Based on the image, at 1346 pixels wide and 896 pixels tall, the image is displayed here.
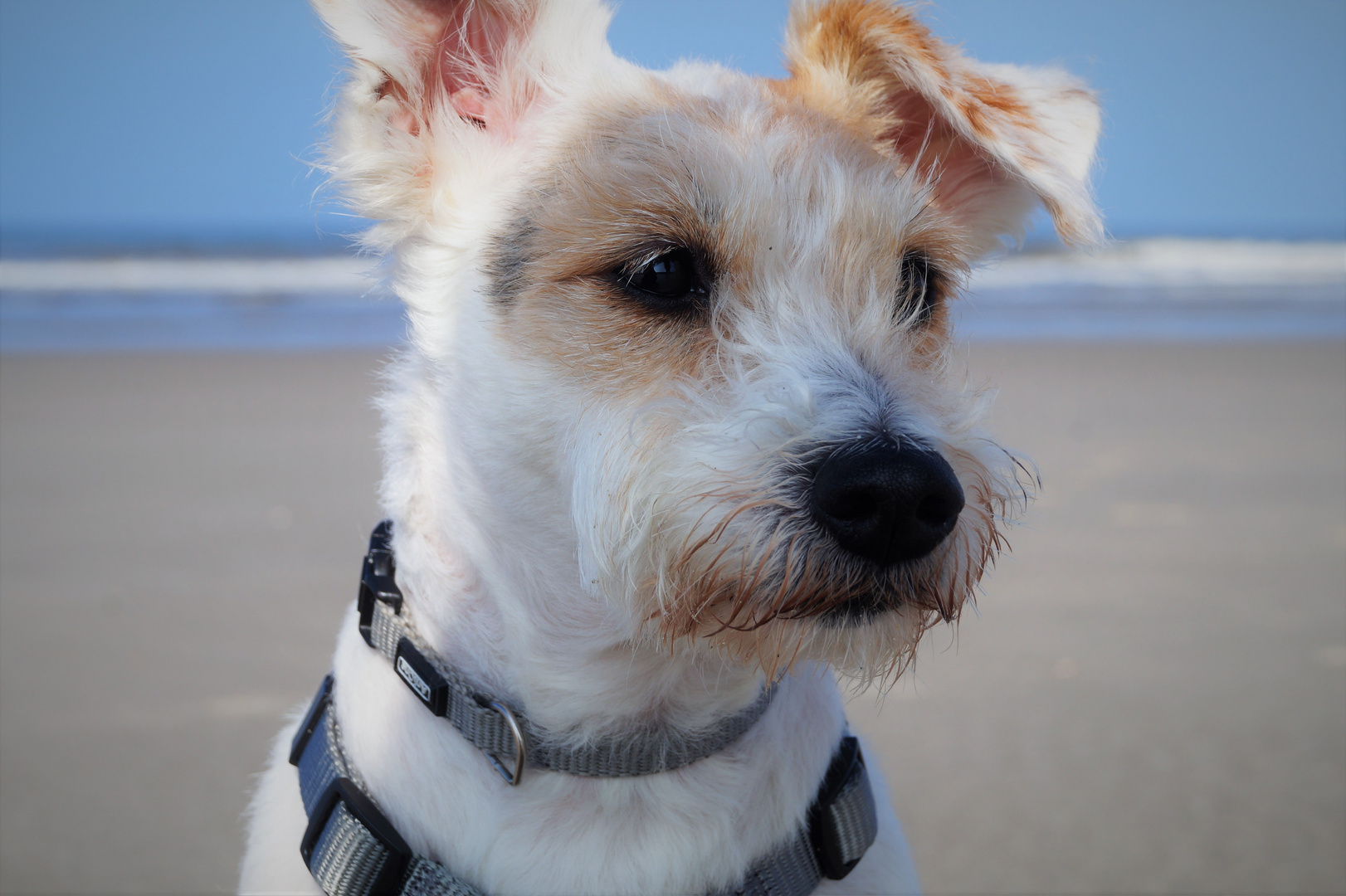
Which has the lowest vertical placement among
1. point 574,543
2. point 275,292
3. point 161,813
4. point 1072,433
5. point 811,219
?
point 161,813

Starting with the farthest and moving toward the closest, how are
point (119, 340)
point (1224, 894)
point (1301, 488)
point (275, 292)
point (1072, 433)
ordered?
point (275, 292)
point (119, 340)
point (1072, 433)
point (1301, 488)
point (1224, 894)

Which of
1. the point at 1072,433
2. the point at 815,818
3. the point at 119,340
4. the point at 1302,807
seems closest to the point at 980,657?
the point at 1302,807

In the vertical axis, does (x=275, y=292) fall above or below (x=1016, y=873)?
above

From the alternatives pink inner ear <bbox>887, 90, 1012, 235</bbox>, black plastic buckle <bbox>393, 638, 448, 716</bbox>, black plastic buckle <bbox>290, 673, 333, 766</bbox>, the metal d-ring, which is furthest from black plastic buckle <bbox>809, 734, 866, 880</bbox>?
pink inner ear <bbox>887, 90, 1012, 235</bbox>

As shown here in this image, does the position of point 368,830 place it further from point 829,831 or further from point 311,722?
point 829,831

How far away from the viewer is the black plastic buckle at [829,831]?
1734mm

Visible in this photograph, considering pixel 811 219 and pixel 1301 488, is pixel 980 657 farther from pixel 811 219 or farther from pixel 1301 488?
pixel 1301 488

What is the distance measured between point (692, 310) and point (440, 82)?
2.42ft

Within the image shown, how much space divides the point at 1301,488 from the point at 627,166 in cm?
638

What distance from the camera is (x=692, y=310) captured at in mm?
1745

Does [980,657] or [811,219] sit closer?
[811,219]

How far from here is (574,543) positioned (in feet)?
5.67

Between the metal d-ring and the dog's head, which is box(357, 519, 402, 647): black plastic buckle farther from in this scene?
the metal d-ring

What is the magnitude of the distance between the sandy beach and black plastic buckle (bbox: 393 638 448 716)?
0.77 m
